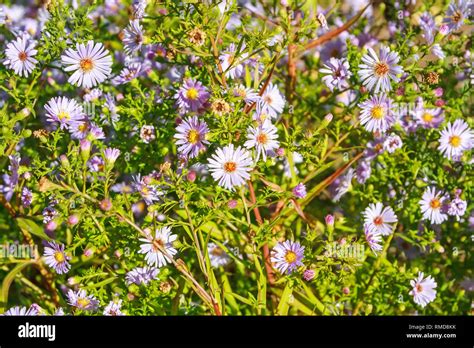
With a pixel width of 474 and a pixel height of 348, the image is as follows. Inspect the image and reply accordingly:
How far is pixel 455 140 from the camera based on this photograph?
1.81 m

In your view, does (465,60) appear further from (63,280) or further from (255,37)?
(63,280)

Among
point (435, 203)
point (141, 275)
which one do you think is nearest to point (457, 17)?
point (435, 203)

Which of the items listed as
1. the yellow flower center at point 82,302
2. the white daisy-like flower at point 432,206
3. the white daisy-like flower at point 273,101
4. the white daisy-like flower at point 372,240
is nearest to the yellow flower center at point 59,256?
the yellow flower center at point 82,302

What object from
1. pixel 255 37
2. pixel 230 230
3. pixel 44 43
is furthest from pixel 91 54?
pixel 230 230

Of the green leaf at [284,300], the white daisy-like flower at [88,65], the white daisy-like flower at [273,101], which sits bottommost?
the green leaf at [284,300]

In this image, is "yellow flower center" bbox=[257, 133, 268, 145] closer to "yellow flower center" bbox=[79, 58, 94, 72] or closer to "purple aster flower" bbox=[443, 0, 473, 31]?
"yellow flower center" bbox=[79, 58, 94, 72]

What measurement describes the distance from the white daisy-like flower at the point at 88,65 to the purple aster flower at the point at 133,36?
0.33ft

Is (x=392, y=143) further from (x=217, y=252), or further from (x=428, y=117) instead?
(x=217, y=252)

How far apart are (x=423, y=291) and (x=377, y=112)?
21.4 inches

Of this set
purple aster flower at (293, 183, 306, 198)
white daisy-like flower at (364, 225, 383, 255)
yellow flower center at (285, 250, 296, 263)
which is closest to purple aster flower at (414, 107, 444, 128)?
white daisy-like flower at (364, 225, 383, 255)

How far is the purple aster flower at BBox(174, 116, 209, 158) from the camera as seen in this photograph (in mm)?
1516

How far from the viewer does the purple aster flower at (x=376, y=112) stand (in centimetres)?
165

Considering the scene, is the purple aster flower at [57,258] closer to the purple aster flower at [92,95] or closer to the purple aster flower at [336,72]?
the purple aster flower at [92,95]
